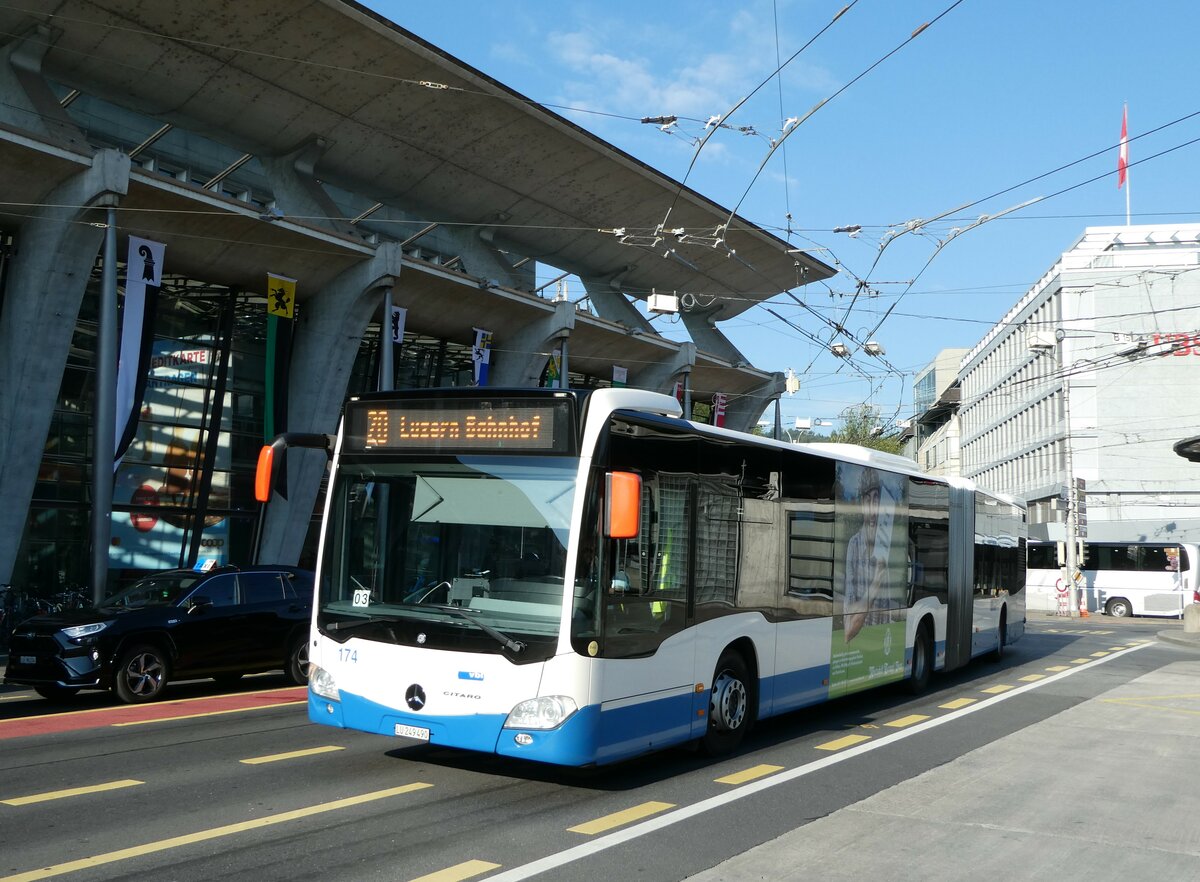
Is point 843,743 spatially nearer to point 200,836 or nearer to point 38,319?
point 200,836

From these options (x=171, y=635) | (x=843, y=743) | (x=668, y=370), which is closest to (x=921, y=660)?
(x=843, y=743)

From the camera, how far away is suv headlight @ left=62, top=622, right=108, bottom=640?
13.1 meters

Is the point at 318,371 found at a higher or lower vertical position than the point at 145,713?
higher

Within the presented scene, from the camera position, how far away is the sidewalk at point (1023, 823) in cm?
641

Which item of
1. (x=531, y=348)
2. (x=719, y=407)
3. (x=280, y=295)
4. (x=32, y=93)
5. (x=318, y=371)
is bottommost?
(x=318, y=371)

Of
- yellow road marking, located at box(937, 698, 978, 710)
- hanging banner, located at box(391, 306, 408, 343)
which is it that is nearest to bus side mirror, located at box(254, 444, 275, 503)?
yellow road marking, located at box(937, 698, 978, 710)

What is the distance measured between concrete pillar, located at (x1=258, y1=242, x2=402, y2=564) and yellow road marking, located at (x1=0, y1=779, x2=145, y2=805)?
818 inches

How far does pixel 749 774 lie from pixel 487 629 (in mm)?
2680

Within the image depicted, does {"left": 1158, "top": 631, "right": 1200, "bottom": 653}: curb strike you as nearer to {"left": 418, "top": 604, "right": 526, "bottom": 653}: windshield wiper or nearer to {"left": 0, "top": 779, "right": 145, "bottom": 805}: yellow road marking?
{"left": 418, "top": 604, "right": 526, "bottom": 653}: windshield wiper

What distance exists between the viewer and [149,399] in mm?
28266

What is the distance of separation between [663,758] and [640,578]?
222 centimetres

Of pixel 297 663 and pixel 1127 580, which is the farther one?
pixel 1127 580

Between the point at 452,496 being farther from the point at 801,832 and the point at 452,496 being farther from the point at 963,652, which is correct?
the point at 963,652

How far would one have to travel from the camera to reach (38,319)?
23109 mm
